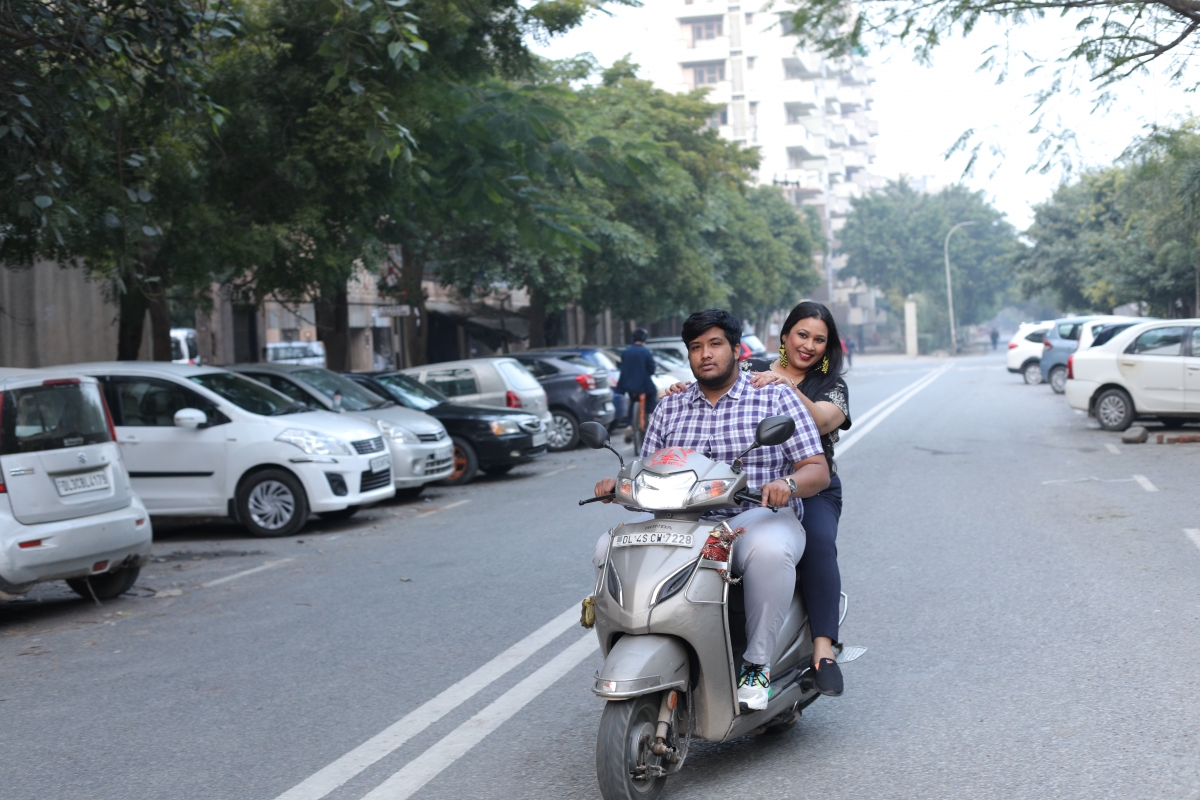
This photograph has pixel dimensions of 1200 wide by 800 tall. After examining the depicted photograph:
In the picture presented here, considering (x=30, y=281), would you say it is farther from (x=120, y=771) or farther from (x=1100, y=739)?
(x=1100, y=739)

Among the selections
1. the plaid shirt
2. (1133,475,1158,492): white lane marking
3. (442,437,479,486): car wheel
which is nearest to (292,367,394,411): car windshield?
(442,437,479,486): car wheel

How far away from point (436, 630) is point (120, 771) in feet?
8.13

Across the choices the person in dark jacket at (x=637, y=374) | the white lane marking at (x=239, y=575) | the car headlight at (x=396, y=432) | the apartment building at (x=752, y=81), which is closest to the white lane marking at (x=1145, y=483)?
the person in dark jacket at (x=637, y=374)

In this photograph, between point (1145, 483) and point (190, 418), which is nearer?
point (190, 418)

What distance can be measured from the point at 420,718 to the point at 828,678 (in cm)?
184

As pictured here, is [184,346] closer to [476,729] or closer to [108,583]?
[108,583]

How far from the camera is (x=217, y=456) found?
12.1 m

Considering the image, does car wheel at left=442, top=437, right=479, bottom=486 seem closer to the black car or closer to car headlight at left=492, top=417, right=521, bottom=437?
the black car

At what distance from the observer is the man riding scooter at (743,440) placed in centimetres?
445

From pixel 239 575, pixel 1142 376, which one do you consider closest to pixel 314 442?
pixel 239 575

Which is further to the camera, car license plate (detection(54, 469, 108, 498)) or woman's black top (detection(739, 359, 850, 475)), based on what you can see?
car license plate (detection(54, 469, 108, 498))

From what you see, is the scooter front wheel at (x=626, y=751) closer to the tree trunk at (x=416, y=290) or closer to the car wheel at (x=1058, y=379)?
the tree trunk at (x=416, y=290)

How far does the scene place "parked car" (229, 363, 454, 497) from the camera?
14133 mm

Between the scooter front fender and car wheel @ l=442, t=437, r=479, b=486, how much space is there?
12249mm
